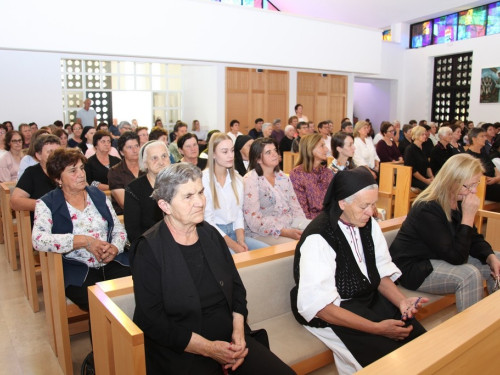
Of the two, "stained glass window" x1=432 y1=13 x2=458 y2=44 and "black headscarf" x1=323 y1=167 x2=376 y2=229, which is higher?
"stained glass window" x1=432 y1=13 x2=458 y2=44

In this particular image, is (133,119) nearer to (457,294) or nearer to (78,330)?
(78,330)

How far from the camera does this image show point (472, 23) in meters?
14.0

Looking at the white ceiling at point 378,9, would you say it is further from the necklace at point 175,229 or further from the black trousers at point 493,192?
the necklace at point 175,229

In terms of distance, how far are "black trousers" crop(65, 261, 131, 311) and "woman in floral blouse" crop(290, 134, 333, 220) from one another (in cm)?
191

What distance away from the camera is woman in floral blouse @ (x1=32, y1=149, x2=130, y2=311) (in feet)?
9.03

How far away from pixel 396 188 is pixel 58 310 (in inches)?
190

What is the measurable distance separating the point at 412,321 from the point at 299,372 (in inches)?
26.2

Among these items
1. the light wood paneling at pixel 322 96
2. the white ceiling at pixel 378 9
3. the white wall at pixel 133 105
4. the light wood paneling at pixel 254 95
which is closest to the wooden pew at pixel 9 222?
the white wall at pixel 133 105

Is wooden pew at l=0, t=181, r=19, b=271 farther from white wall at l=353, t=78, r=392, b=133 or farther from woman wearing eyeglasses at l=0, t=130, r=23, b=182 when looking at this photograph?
white wall at l=353, t=78, r=392, b=133

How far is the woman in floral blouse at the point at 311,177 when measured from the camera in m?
4.28

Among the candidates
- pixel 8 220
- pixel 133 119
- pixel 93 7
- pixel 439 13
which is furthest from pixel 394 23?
pixel 8 220

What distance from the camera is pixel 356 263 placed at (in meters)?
2.36

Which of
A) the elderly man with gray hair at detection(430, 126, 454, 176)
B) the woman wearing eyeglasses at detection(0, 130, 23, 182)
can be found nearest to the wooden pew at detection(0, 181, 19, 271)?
the woman wearing eyeglasses at detection(0, 130, 23, 182)

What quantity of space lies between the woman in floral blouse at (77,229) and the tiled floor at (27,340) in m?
0.51
